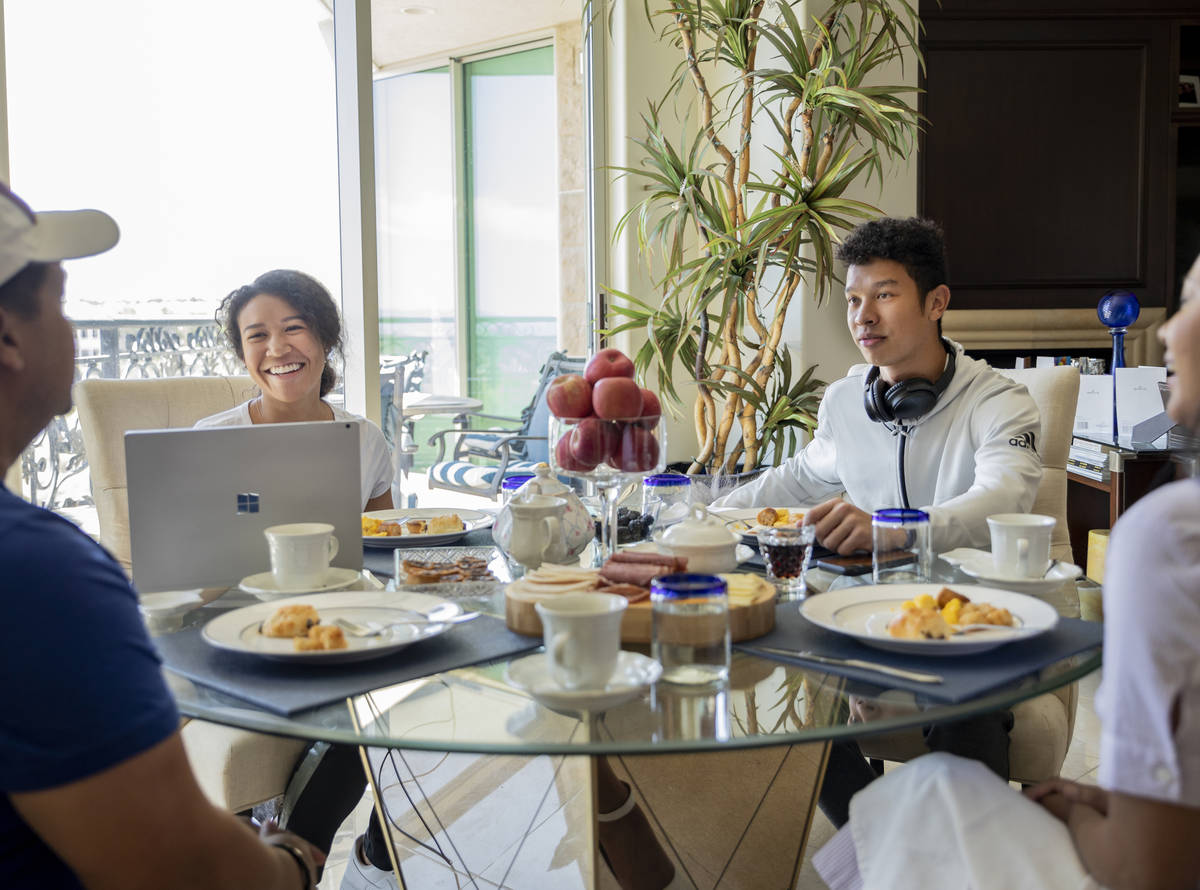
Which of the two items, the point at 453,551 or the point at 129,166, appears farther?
the point at 129,166

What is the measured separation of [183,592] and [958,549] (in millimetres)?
1230

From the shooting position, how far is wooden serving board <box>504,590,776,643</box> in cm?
131

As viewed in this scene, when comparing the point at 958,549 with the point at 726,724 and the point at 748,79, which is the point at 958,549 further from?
the point at 748,79

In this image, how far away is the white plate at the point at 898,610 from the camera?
3.99ft

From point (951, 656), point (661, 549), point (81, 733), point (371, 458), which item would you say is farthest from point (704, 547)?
point (371, 458)

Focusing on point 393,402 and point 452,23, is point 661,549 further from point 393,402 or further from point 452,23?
point 452,23

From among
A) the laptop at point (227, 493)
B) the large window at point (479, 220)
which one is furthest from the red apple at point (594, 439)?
the large window at point (479, 220)

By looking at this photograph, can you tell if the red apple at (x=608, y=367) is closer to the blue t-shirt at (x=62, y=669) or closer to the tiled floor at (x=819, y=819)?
the blue t-shirt at (x=62, y=669)

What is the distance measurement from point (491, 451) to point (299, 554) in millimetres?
3491

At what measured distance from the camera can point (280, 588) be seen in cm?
153

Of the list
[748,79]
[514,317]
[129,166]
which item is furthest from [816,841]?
[514,317]

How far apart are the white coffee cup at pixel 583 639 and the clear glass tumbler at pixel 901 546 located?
0.61 meters

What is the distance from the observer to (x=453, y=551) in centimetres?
178

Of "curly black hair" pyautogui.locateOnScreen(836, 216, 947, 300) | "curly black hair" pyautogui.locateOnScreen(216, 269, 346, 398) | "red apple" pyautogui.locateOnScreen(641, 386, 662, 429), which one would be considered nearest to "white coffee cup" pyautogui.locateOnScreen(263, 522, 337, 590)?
"red apple" pyautogui.locateOnScreen(641, 386, 662, 429)
